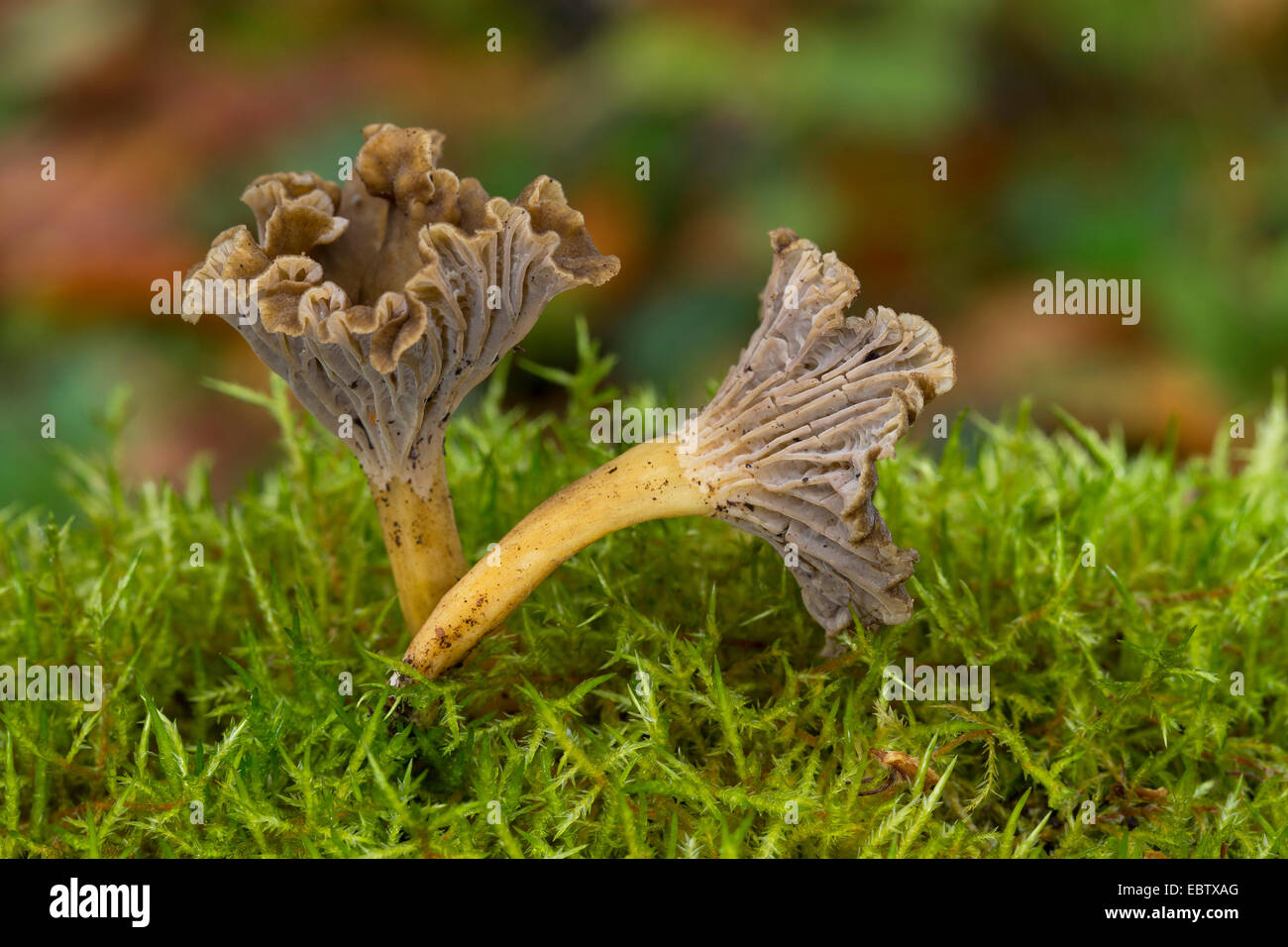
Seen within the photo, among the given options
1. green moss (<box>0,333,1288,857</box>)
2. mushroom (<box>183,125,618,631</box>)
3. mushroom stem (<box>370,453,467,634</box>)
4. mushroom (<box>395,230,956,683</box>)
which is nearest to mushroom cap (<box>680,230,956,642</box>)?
mushroom (<box>395,230,956,683</box>)

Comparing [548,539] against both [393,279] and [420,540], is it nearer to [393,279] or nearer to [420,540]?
[420,540]

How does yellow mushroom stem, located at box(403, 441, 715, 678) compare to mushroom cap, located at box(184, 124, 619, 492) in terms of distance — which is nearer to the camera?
mushroom cap, located at box(184, 124, 619, 492)

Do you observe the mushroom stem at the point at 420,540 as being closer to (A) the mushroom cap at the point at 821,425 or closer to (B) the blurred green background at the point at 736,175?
(A) the mushroom cap at the point at 821,425

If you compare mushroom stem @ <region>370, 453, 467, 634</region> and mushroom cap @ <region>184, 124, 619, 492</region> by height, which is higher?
mushroom cap @ <region>184, 124, 619, 492</region>

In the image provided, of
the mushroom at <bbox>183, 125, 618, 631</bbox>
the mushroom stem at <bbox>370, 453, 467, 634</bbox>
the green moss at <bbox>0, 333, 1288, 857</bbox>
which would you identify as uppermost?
the mushroom at <bbox>183, 125, 618, 631</bbox>

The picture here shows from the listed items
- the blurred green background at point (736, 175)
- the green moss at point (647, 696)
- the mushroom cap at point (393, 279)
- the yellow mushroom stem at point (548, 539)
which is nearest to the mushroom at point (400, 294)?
the mushroom cap at point (393, 279)

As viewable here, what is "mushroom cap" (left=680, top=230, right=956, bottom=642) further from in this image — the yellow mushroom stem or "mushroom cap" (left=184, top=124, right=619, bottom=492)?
"mushroom cap" (left=184, top=124, right=619, bottom=492)

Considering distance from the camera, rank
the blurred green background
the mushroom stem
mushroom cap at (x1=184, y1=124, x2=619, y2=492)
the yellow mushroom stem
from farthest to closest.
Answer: the blurred green background → the mushroom stem → the yellow mushroom stem → mushroom cap at (x1=184, y1=124, x2=619, y2=492)

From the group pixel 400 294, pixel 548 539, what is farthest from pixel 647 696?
pixel 400 294
